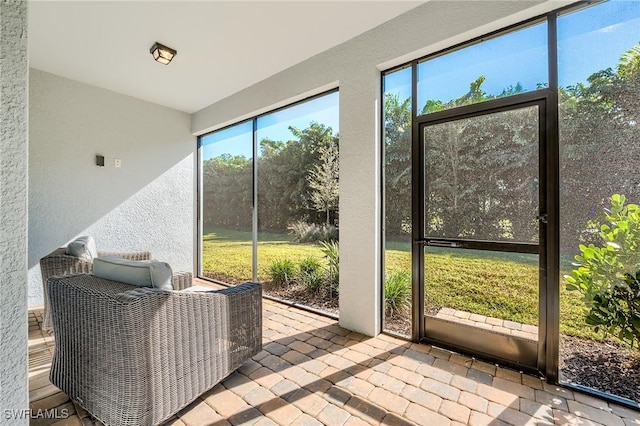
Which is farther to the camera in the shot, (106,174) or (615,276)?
(106,174)

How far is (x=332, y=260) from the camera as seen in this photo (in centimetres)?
351

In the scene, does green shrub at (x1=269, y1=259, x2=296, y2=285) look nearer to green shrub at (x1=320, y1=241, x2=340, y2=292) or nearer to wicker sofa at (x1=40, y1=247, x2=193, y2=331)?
green shrub at (x1=320, y1=241, x2=340, y2=292)

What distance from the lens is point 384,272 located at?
287 cm

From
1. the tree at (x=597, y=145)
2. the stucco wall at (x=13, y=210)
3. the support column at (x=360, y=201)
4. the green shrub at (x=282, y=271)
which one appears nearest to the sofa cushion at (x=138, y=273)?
the stucco wall at (x=13, y=210)

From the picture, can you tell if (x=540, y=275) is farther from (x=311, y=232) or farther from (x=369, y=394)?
(x=311, y=232)

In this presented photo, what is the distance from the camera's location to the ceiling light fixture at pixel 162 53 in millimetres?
2951

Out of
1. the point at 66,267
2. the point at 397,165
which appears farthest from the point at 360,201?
the point at 66,267

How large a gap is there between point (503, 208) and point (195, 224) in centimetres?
479

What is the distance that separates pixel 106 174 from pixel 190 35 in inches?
102

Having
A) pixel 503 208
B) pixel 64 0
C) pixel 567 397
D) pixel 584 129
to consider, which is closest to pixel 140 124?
pixel 64 0

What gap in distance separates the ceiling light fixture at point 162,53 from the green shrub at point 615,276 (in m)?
4.06

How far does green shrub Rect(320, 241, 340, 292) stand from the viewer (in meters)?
3.47

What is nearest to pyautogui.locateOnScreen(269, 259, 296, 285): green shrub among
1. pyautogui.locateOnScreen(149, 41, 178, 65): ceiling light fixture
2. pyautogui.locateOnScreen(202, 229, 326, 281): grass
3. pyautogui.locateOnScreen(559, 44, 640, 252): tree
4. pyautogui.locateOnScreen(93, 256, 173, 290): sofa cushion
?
pyautogui.locateOnScreen(202, 229, 326, 281): grass

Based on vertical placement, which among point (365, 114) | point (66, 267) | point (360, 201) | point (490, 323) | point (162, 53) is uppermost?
point (162, 53)
